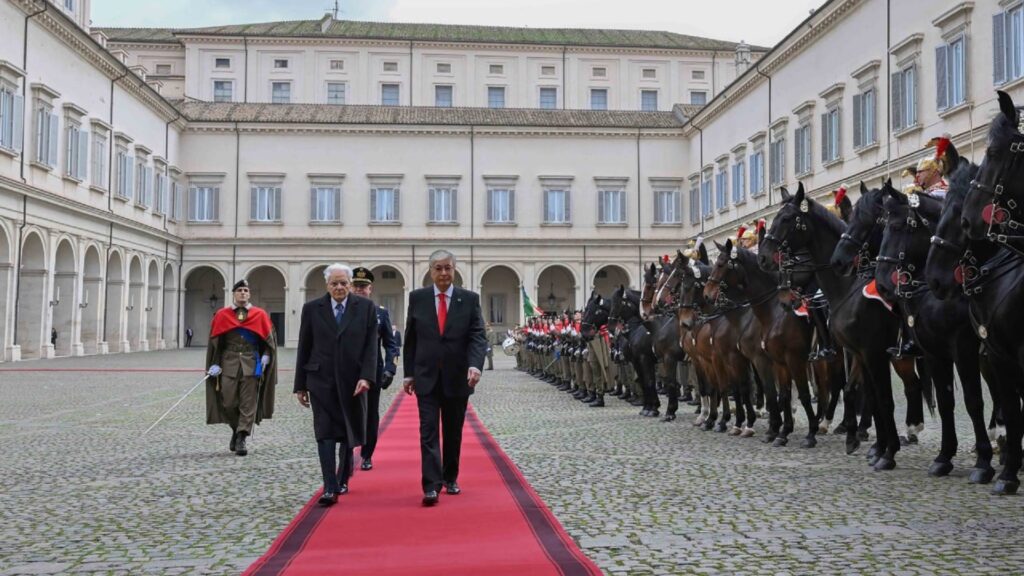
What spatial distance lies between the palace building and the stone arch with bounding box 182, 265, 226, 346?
0.47 feet

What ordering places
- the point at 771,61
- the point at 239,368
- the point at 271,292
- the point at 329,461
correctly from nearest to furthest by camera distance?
the point at 329,461 < the point at 239,368 < the point at 771,61 < the point at 271,292

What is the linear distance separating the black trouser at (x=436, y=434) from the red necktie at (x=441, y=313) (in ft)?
1.34

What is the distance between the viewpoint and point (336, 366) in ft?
23.5

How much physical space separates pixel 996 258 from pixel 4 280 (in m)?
29.1

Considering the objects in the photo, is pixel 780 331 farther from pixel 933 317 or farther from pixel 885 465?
pixel 933 317

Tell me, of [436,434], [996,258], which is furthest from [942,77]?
[436,434]

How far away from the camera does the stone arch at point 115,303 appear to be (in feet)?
129

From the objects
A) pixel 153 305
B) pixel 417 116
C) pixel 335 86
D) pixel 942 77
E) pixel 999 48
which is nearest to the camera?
pixel 999 48

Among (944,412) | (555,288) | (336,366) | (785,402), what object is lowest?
(785,402)

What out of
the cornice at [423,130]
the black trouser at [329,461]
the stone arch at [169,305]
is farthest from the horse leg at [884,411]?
the stone arch at [169,305]

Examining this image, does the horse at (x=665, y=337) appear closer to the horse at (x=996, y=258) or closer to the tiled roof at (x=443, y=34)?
the horse at (x=996, y=258)

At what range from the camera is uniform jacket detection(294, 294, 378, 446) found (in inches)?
280

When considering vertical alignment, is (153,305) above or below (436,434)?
Answer: above

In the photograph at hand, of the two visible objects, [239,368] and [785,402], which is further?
[785,402]
